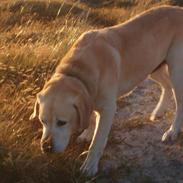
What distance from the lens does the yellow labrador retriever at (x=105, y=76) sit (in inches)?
181

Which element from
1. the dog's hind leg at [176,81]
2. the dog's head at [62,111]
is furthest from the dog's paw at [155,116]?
the dog's head at [62,111]

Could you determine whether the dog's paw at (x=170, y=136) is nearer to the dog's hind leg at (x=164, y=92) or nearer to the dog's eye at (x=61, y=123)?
the dog's hind leg at (x=164, y=92)

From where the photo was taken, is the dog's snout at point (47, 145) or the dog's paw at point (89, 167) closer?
the dog's snout at point (47, 145)

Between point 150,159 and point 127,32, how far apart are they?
1.28 metres

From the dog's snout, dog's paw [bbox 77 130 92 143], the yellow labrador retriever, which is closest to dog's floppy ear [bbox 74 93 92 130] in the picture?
the yellow labrador retriever

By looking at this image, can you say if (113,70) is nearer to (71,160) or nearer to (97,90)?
(97,90)

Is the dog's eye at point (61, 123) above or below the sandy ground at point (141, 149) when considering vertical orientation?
above

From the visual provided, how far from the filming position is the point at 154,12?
18.9 ft

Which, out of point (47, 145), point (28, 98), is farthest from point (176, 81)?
point (47, 145)

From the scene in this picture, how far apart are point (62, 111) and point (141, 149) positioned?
1.34 meters

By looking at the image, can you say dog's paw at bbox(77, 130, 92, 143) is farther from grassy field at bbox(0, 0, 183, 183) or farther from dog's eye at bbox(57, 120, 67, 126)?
dog's eye at bbox(57, 120, 67, 126)

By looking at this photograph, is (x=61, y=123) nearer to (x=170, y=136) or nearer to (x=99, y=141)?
(x=99, y=141)

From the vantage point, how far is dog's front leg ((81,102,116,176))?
4.95 meters

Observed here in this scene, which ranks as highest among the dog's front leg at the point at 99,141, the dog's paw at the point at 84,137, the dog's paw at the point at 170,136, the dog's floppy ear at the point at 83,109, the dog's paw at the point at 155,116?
the dog's floppy ear at the point at 83,109
